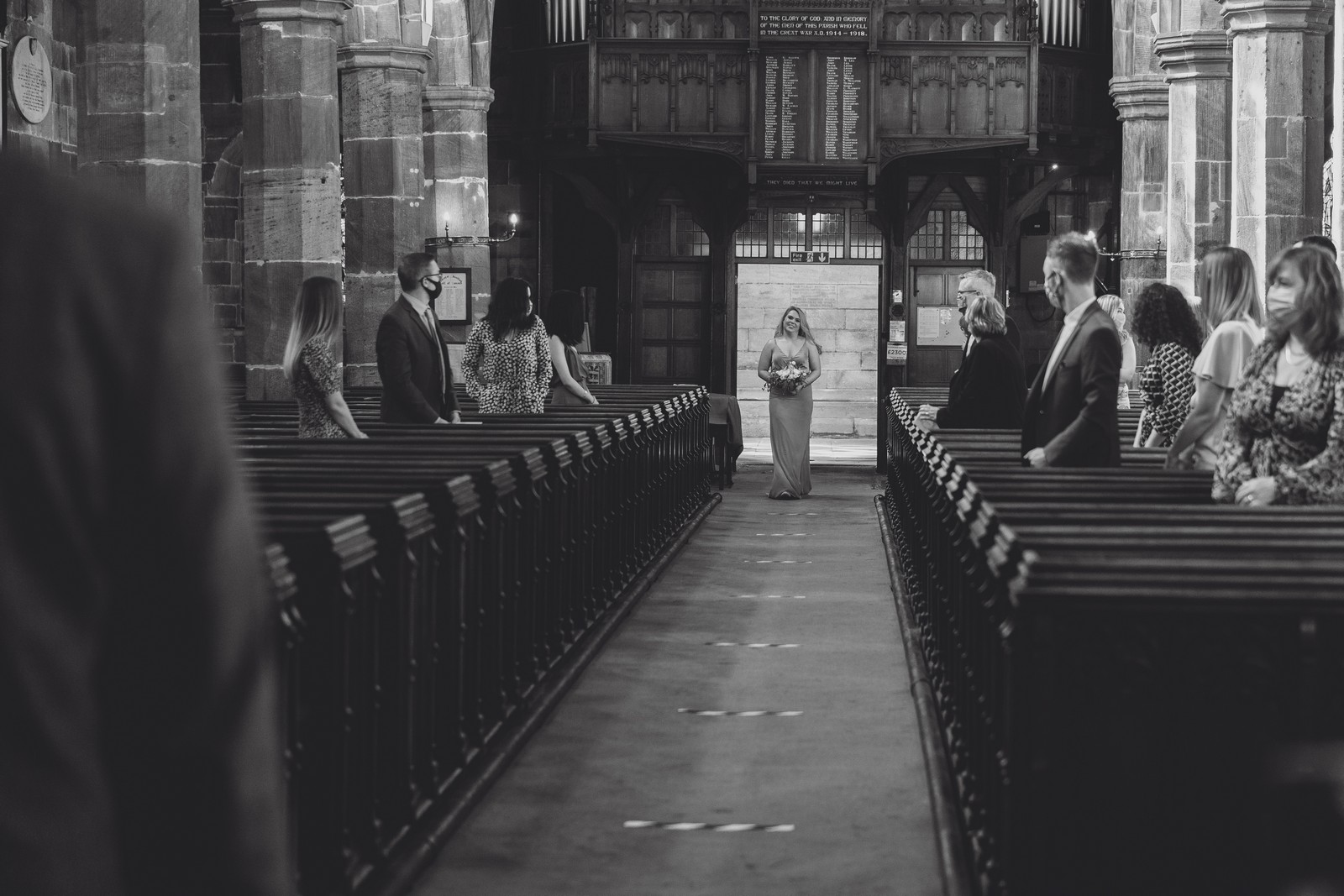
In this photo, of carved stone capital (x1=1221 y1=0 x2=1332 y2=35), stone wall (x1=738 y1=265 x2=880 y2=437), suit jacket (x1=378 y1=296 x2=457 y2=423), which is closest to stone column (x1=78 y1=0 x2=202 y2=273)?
suit jacket (x1=378 y1=296 x2=457 y2=423)

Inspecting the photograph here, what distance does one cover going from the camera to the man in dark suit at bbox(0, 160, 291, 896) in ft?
3.19

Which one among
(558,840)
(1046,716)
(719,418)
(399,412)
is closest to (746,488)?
(719,418)

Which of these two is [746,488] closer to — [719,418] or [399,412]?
[719,418]

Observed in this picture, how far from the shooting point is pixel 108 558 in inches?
39.8

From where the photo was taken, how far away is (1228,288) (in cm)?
605

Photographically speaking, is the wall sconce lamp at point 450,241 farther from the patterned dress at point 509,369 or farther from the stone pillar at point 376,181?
the patterned dress at point 509,369

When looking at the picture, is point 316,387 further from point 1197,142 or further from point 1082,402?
point 1197,142

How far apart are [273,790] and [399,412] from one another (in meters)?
7.56

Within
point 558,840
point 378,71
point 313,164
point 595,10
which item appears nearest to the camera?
point 558,840

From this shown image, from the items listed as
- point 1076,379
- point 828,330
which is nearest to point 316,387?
point 1076,379

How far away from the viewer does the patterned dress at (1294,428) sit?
16.0ft

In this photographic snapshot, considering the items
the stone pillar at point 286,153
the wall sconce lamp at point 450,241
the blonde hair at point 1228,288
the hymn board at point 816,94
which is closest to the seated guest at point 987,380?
the blonde hair at point 1228,288

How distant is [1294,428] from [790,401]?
9314 millimetres

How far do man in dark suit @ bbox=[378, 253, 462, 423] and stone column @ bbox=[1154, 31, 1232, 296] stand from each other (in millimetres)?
7431
